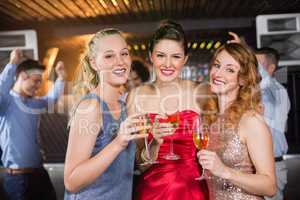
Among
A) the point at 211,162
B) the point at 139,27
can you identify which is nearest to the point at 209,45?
the point at 139,27

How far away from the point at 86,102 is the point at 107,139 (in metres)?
0.18

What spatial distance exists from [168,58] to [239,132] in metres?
0.54

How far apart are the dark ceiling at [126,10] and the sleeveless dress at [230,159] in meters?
1.10

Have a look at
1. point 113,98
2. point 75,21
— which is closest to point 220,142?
point 113,98

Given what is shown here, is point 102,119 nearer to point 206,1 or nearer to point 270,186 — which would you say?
point 270,186

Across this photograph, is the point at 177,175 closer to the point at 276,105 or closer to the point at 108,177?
the point at 108,177

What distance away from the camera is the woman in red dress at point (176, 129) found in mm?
1871

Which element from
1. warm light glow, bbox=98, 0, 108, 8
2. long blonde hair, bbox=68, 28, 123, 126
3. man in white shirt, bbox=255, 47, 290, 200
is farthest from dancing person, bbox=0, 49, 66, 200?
man in white shirt, bbox=255, 47, 290, 200

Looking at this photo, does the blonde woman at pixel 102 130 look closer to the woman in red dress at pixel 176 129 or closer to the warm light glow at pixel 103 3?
the woman in red dress at pixel 176 129

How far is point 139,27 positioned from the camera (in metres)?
2.69

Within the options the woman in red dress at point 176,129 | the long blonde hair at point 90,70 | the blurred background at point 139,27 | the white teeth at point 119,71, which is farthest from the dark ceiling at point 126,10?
the white teeth at point 119,71

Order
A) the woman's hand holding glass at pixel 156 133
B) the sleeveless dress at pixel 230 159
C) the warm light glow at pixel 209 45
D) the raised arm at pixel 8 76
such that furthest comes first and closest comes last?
the warm light glow at pixel 209 45 < the raised arm at pixel 8 76 < the sleeveless dress at pixel 230 159 < the woman's hand holding glass at pixel 156 133

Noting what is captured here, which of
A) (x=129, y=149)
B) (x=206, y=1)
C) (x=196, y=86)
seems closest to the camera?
(x=129, y=149)

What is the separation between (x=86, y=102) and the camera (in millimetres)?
1547
